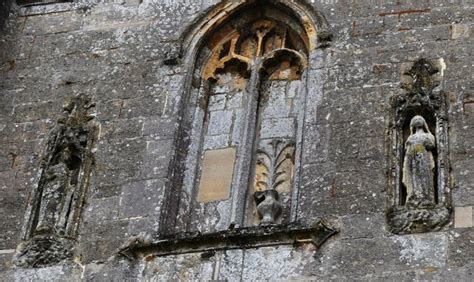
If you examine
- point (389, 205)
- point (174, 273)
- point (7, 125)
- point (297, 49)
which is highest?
point (297, 49)

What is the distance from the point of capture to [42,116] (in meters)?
11.5

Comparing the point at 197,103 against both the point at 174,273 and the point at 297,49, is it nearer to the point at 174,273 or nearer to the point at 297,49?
the point at 297,49

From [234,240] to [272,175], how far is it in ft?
3.10

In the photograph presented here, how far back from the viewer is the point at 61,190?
10.8 m

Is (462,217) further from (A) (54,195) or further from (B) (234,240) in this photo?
(A) (54,195)

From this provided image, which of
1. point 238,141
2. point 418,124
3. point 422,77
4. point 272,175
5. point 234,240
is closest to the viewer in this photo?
point 234,240

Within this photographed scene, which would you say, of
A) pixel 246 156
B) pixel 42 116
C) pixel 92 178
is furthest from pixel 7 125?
pixel 246 156

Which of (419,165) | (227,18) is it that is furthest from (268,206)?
(227,18)

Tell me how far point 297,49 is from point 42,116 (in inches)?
87.4

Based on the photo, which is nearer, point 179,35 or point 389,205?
point 389,205

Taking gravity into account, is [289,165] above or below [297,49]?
below

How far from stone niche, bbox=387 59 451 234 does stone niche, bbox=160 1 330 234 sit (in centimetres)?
80

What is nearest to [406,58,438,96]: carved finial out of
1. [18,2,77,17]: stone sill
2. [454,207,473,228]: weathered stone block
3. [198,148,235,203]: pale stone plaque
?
[454,207,473,228]: weathered stone block

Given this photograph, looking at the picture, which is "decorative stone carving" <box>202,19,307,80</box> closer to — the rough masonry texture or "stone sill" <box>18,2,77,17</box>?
the rough masonry texture
